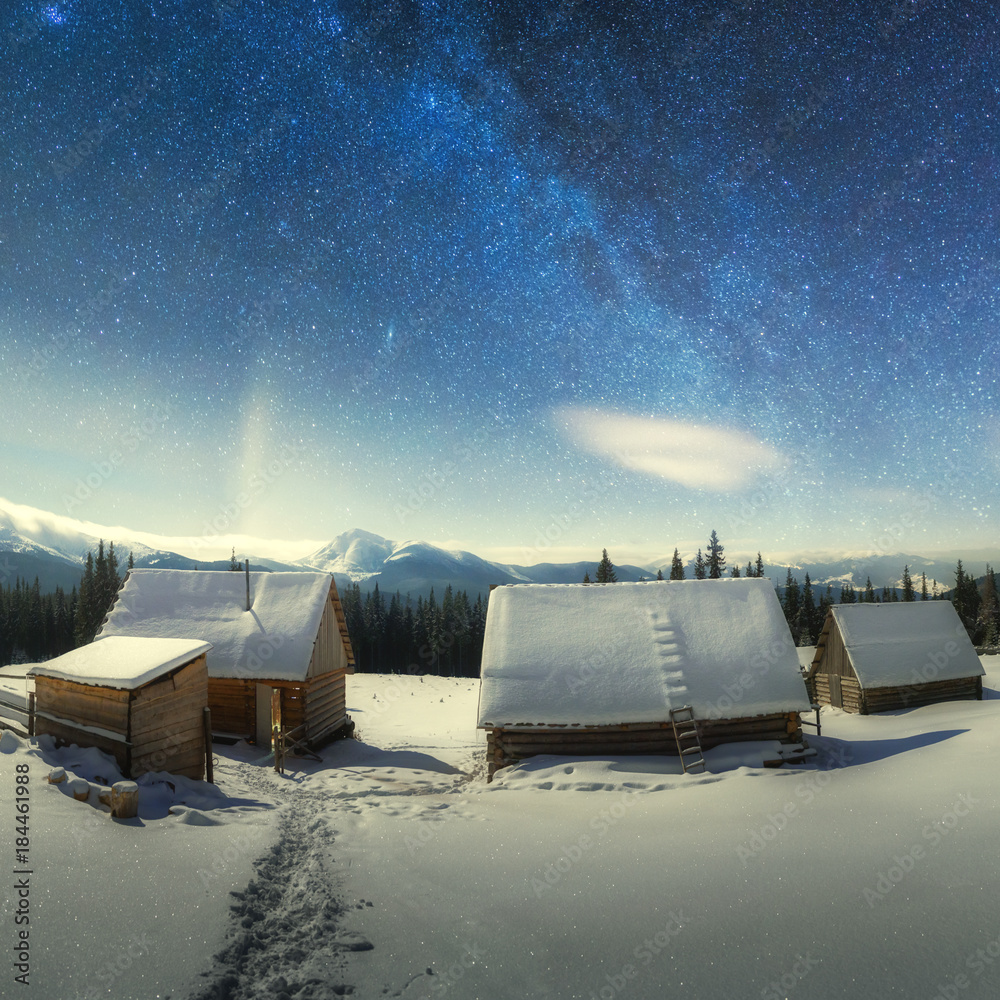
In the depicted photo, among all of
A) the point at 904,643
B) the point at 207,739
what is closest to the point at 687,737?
the point at 207,739

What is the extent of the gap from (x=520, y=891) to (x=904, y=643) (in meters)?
29.4

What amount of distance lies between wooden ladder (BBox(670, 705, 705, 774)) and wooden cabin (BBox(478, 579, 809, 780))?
0.23 meters

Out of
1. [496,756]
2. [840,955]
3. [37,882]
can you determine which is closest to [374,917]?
[37,882]

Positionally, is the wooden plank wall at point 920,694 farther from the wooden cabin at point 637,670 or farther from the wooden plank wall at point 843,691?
the wooden cabin at point 637,670

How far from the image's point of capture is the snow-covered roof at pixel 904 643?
26.3 metres

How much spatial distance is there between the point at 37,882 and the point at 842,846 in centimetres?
952

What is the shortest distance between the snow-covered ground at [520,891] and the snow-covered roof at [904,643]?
57.4 feet

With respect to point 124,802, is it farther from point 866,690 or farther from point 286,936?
point 866,690

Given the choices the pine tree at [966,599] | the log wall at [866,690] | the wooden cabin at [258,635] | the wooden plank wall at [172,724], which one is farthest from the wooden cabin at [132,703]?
the pine tree at [966,599]

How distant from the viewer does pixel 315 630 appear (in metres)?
19.0

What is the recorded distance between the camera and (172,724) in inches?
443

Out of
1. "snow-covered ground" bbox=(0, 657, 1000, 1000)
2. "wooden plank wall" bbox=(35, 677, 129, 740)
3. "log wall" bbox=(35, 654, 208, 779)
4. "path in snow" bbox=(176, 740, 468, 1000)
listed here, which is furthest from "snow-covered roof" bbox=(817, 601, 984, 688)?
"wooden plank wall" bbox=(35, 677, 129, 740)

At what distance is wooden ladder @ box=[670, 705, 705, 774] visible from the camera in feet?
43.7

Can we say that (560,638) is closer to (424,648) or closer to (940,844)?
(940,844)
